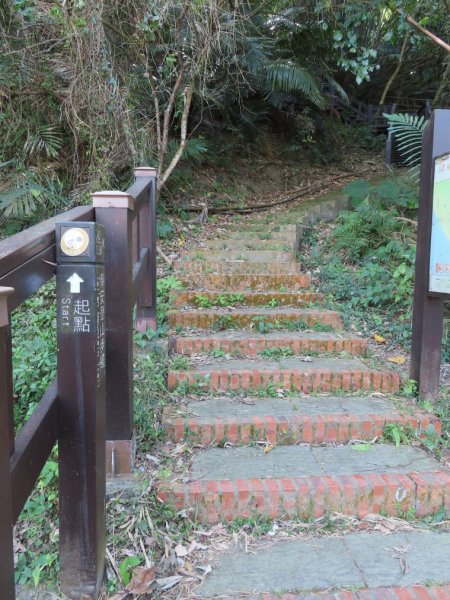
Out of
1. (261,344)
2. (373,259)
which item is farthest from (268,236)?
(261,344)

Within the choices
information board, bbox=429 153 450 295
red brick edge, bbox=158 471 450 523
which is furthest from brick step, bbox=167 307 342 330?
red brick edge, bbox=158 471 450 523

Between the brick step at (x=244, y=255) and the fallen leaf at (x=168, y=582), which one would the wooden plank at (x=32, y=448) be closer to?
the fallen leaf at (x=168, y=582)

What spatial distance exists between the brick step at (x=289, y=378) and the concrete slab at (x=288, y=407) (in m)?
0.11

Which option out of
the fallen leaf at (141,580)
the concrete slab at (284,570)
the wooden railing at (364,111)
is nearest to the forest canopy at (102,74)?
the fallen leaf at (141,580)

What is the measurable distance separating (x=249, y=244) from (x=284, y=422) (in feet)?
9.36

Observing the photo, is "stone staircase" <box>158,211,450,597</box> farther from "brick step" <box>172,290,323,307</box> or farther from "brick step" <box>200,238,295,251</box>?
"brick step" <box>200,238,295,251</box>

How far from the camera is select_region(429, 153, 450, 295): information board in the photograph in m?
2.61

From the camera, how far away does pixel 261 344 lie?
11.0ft

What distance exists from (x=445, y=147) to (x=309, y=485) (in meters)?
1.96

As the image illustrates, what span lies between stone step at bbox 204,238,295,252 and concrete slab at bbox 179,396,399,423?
2.46 m

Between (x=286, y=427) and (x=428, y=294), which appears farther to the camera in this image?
(x=428, y=294)

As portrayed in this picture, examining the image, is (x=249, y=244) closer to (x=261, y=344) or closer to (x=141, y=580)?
(x=261, y=344)

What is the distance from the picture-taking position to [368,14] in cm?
465

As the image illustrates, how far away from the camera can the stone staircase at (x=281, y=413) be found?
2105 millimetres
